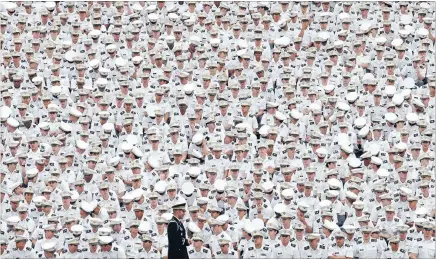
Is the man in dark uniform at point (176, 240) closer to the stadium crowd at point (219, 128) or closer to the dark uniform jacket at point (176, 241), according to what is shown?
the dark uniform jacket at point (176, 241)

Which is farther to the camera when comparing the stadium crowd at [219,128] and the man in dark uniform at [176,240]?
the stadium crowd at [219,128]

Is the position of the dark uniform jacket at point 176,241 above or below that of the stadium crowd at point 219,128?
below

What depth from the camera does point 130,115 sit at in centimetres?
1958

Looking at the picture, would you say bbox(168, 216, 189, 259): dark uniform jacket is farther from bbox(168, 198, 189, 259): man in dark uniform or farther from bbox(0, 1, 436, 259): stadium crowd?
bbox(0, 1, 436, 259): stadium crowd

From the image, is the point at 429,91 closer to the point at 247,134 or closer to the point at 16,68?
the point at 247,134

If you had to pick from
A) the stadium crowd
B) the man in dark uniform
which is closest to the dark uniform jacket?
the man in dark uniform

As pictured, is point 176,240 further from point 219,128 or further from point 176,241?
point 219,128

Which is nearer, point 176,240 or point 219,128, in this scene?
point 176,240

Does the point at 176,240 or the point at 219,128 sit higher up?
the point at 219,128

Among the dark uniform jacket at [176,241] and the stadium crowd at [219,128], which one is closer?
the dark uniform jacket at [176,241]


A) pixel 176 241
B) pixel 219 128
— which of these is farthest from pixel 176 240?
pixel 219 128

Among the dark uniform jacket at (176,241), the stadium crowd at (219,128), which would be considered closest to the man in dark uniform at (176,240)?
the dark uniform jacket at (176,241)

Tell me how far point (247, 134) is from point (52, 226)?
3.22 meters

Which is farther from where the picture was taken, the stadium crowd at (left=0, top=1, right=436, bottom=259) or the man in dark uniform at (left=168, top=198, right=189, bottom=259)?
the stadium crowd at (left=0, top=1, right=436, bottom=259)
